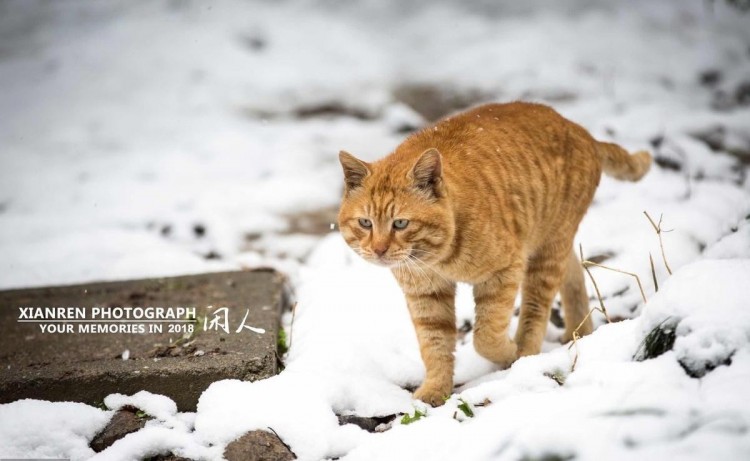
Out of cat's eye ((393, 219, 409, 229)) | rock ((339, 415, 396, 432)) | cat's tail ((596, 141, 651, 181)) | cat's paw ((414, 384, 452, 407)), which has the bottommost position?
cat's paw ((414, 384, 452, 407))

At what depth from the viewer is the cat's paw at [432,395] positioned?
9.56 feet

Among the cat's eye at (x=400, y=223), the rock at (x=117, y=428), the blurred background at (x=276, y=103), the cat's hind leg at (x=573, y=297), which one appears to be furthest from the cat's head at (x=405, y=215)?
the blurred background at (x=276, y=103)

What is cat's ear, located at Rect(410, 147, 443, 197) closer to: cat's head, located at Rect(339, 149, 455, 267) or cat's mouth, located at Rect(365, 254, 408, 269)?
cat's head, located at Rect(339, 149, 455, 267)

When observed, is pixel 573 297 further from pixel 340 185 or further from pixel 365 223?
pixel 340 185

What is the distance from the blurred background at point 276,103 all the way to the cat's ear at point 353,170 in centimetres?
146

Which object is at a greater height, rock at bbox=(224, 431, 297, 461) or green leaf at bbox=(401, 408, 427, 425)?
green leaf at bbox=(401, 408, 427, 425)

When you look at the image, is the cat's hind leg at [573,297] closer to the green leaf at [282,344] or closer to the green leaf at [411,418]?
the green leaf at [411,418]

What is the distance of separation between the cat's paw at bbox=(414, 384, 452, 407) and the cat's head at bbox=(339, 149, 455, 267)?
0.62m

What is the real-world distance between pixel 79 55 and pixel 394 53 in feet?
11.8

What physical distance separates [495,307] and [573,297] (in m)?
0.84

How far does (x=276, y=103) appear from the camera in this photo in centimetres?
666

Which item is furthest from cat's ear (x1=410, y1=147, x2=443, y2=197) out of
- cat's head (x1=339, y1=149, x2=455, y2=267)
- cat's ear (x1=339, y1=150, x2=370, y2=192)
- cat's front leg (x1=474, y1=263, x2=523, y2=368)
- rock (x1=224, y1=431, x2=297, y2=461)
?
rock (x1=224, y1=431, x2=297, y2=461)

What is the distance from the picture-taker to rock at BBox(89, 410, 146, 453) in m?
2.50

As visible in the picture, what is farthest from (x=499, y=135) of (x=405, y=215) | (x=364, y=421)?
(x=364, y=421)
